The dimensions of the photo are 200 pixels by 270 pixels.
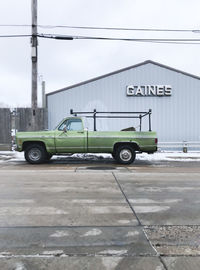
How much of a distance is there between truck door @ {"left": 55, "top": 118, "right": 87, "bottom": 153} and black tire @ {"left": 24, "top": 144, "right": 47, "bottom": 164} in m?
0.74

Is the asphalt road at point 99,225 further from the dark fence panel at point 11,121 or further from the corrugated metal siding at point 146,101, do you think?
the corrugated metal siding at point 146,101

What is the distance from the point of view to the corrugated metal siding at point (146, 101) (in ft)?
56.4

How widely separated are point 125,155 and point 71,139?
2.54m

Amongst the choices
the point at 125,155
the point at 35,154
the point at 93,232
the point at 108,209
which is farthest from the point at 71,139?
the point at 93,232

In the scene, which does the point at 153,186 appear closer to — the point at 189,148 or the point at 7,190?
the point at 7,190

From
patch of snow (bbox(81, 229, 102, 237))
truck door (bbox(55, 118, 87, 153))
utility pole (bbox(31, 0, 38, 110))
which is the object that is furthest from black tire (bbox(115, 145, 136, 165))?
patch of snow (bbox(81, 229, 102, 237))

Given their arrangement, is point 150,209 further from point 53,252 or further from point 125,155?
point 125,155

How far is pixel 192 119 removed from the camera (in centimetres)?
1744

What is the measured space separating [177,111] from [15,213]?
1479 cm

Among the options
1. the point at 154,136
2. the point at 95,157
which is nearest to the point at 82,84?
the point at 95,157

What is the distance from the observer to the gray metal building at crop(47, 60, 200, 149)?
17172 mm

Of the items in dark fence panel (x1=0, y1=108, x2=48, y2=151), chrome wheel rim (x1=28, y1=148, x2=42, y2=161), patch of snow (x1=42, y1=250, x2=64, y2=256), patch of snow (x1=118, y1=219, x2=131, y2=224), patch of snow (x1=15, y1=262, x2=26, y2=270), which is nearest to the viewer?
patch of snow (x1=15, y1=262, x2=26, y2=270)

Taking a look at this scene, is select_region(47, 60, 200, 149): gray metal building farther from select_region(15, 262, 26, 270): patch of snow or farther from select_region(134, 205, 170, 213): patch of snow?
select_region(15, 262, 26, 270): patch of snow

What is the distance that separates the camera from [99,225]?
4.11 metres
